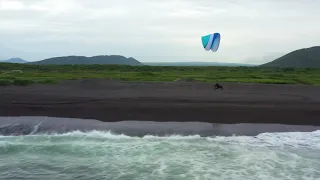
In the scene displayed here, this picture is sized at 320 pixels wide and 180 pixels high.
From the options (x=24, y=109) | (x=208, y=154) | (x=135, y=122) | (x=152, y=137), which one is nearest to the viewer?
(x=208, y=154)

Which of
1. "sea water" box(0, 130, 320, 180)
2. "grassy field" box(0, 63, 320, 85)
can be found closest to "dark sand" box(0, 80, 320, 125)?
"sea water" box(0, 130, 320, 180)

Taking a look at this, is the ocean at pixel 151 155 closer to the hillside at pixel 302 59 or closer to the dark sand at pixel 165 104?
the dark sand at pixel 165 104

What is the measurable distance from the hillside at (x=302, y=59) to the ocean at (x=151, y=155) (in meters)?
127

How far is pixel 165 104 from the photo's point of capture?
78.9ft

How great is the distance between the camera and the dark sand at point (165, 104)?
68.9 ft

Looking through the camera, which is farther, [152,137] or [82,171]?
[152,137]

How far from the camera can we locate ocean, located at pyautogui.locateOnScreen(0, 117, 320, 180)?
12.7 m

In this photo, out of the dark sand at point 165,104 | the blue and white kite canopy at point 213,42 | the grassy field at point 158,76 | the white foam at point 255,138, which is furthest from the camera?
the grassy field at point 158,76

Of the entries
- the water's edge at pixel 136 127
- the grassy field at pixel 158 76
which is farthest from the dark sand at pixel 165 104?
the grassy field at pixel 158 76

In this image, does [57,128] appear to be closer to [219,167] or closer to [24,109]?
[24,109]

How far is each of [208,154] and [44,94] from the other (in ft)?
56.8

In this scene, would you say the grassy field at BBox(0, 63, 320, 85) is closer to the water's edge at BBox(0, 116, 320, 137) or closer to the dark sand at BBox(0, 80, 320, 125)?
the dark sand at BBox(0, 80, 320, 125)

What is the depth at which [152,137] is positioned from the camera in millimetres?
17344

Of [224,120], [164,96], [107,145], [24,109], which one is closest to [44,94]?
[24,109]
